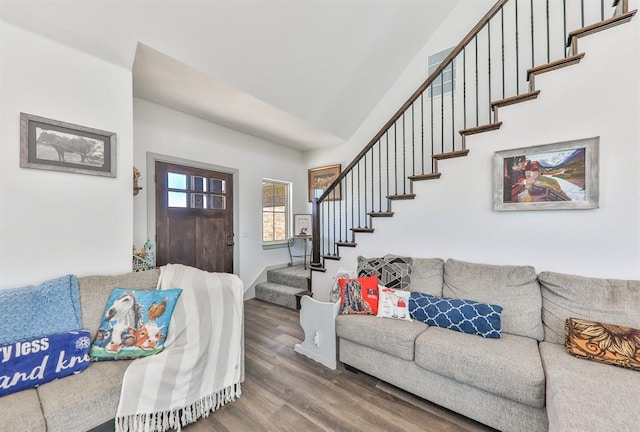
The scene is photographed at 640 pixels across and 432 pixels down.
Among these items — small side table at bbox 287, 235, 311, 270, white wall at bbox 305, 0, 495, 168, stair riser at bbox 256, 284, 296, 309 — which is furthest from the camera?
small side table at bbox 287, 235, 311, 270

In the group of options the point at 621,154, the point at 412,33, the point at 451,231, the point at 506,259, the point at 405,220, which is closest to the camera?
the point at 621,154

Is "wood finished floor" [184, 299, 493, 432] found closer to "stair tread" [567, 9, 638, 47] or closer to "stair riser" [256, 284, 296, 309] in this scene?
"stair riser" [256, 284, 296, 309]

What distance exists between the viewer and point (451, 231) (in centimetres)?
255

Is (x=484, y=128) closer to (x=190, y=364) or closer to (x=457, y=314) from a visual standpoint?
(x=457, y=314)

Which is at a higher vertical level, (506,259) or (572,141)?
(572,141)

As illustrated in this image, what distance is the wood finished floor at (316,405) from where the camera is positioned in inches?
65.4

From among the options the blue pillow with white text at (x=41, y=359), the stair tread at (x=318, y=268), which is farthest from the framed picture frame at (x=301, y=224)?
the blue pillow with white text at (x=41, y=359)

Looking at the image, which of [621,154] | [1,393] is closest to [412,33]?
[621,154]

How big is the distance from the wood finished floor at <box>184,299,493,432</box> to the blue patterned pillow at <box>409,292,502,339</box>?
569mm

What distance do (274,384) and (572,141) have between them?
2997 mm

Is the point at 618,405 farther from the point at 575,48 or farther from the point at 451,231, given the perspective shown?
the point at 575,48

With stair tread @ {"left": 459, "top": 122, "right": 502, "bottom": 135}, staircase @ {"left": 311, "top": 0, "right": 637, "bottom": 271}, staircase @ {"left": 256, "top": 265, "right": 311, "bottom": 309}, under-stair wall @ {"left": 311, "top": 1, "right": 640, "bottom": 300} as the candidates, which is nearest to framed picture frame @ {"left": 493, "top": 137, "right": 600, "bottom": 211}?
under-stair wall @ {"left": 311, "top": 1, "right": 640, "bottom": 300}

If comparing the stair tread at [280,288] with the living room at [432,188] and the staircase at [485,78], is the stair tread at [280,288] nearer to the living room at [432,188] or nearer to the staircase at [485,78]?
the staircase at [485,78]

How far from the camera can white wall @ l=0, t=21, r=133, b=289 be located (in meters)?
1.77
